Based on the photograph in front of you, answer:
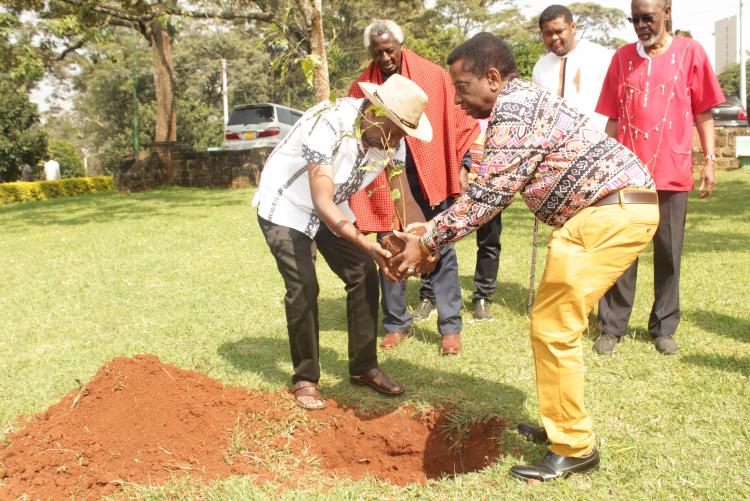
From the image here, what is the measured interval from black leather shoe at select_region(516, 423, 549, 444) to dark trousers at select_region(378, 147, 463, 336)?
1.37 m

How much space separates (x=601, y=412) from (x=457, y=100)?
1871 millimetres

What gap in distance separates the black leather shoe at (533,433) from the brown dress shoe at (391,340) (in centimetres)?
159

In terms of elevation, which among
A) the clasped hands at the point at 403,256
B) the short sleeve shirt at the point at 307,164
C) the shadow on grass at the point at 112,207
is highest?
the short sleeve shirt at the point at 307,164

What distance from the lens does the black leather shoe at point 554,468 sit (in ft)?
9.57

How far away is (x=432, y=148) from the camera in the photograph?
4.90 m

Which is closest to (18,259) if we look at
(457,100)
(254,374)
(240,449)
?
(254,374)

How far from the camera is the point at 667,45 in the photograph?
4.40m

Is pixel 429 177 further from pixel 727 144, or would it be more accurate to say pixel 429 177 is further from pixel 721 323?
pixel 727 144

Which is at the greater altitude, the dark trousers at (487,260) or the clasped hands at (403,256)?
the clasped hands at (403,256)

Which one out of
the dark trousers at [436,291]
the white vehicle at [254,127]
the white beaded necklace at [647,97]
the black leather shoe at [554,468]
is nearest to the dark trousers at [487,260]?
the dark trousers at [436,291]

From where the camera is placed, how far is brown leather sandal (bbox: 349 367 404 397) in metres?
4.01

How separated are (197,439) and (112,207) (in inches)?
554

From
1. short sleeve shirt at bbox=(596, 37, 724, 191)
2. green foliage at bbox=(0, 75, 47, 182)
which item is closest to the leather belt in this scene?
short sleeve shirt at bbox=(596, 37, 724, 191)

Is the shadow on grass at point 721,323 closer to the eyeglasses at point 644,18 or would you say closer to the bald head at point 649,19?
the bald head at point 649,19
